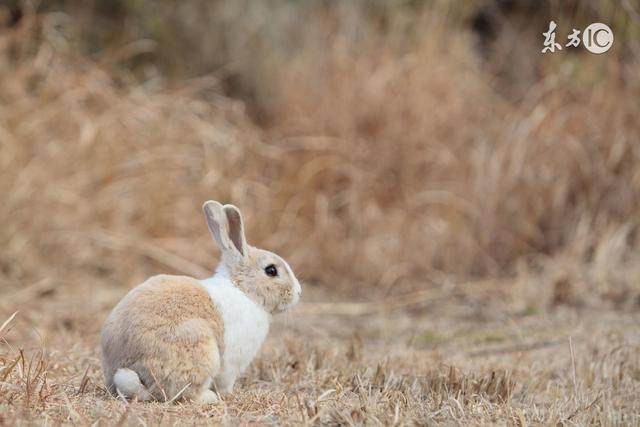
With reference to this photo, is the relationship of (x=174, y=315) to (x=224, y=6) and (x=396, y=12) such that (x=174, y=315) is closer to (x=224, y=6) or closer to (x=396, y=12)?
(x=396, y=12)

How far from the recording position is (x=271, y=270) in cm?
345

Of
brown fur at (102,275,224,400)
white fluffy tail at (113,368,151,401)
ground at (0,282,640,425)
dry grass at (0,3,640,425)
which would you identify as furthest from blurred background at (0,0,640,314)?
white fluffy tail at (113,368,151,401)

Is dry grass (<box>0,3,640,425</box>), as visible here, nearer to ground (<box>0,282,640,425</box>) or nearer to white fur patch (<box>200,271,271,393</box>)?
ground (<box>0,282,640,425</box>)

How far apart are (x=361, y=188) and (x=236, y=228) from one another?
180 inches

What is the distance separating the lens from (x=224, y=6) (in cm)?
1061

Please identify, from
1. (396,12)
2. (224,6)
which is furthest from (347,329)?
(224,6)

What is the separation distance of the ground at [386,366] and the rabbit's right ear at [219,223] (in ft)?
1.75

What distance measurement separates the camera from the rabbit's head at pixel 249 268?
3.35 m

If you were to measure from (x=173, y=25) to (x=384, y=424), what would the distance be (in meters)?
8.60

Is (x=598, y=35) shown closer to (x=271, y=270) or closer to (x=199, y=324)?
(x=271, y=270)

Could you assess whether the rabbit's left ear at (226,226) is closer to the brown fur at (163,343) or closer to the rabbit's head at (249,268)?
the rabbit's head at (249,268)

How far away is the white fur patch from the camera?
3.17m

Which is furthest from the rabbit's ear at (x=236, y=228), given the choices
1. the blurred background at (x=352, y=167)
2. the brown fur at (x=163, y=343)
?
the blurred background at (x=352, y=167)

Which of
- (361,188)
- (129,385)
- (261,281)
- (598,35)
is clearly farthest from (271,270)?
(598,35)
